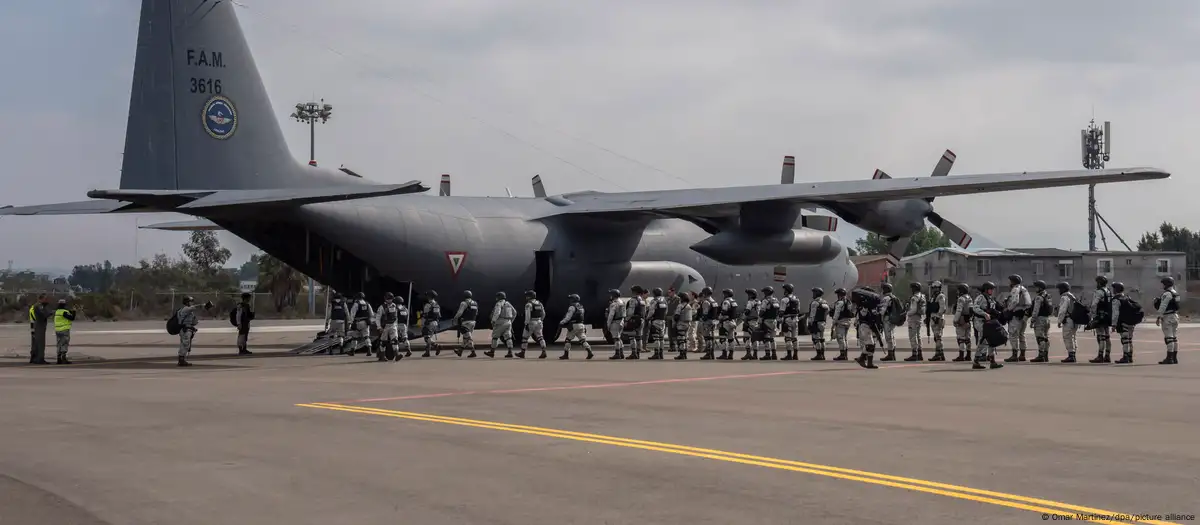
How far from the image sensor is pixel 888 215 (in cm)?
2592

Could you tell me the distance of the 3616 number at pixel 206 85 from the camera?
20531 mm

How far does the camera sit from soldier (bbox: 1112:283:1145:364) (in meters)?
19.1

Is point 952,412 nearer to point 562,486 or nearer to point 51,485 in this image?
point 562,486

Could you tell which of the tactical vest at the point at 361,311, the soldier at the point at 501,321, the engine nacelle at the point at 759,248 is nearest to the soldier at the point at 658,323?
the soldier at the point at 501,321

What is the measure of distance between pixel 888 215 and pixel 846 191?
318 cm

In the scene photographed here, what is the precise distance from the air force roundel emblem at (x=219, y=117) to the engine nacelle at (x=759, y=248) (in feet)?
34.9

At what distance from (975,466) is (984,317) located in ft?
37.1

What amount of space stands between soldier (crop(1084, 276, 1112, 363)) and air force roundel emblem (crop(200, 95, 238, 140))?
16.6 metres

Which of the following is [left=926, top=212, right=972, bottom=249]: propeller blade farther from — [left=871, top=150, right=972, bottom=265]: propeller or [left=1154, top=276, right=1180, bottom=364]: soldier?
[left=1154, top=276, right=1180, bottom=364]: soldier

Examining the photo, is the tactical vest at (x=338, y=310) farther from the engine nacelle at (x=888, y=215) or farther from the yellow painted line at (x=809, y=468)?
the engine nacelle at (x=888, y=215)

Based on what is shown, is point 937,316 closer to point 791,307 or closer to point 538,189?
point 791,307

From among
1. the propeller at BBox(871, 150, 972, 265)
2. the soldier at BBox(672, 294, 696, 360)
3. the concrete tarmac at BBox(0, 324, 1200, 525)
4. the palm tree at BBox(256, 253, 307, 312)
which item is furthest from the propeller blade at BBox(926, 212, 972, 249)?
the palm tree at BBox(256, 253, 307, 312)

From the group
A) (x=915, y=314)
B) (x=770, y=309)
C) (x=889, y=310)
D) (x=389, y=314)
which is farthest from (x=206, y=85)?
(x=915, y=314)

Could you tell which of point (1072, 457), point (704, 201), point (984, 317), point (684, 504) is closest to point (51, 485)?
point (684, 504)
